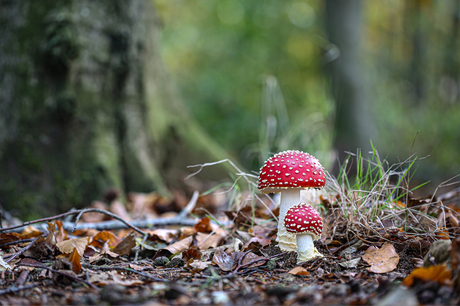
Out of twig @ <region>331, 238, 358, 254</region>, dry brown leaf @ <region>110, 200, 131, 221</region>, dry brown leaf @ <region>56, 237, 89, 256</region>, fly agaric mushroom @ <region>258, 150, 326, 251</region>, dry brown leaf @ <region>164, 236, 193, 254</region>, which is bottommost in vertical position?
dry brown leaf @ <region>110, 200, 131, 221</region>

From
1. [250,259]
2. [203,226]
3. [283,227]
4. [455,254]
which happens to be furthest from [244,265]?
[455,254]

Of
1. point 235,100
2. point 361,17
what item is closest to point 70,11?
point 361,17

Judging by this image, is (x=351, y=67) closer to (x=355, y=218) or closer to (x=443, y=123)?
(x=443, y=123)

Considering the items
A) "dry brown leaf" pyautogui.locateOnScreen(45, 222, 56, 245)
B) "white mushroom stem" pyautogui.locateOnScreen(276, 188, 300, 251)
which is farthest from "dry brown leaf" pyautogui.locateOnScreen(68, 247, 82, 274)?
"white mushroom stem" pyautogui.locateOnScreen(276, 188, 300, 251)

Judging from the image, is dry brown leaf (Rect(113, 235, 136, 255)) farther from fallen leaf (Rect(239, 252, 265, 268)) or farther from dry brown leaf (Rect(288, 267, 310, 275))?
dry brown leaf (Rect(288, 267, 310, 275))

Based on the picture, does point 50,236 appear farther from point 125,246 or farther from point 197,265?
point 197,265

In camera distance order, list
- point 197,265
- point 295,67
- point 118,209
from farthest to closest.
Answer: point 295,67, point 118,209, point 197,265

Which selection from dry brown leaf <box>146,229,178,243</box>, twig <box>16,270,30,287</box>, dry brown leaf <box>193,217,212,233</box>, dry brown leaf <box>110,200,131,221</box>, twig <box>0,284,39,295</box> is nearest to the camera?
twig <box>0,284,39,295</box>
